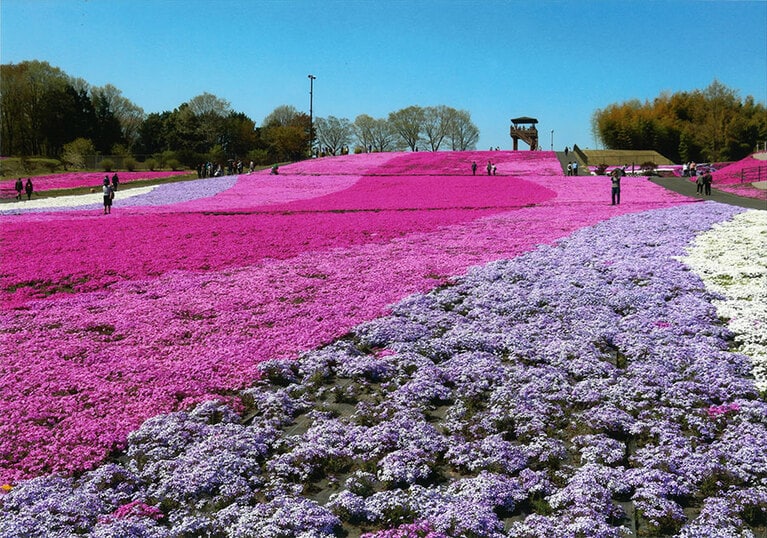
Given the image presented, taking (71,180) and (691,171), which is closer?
(691,171)

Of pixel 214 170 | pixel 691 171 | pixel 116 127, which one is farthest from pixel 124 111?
pixel 691 171

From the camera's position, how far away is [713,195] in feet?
126

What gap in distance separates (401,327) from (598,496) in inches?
238

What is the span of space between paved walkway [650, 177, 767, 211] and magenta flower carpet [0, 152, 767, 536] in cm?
1357

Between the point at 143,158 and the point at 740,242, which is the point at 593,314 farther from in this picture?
the point at 143,158

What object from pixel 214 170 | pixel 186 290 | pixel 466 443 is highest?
pixel 214 170

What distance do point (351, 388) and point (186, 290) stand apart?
7.56 metres

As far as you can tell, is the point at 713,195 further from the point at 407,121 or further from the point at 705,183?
the point at 407,121

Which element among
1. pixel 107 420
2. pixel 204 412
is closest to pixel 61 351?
pixel 107 420

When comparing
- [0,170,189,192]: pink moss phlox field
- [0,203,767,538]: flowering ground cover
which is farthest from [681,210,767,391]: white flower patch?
[0,170,189,192]: pink moss phlox field

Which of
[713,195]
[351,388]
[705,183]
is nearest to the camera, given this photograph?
[351,388]

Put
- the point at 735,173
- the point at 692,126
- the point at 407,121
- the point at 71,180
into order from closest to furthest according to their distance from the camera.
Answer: the point at 735,173 < the point at 71,180 < the point at 692,126 < the point at 407,121

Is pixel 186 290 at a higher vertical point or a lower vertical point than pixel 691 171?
lower

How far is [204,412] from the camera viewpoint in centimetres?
885
